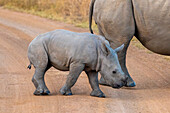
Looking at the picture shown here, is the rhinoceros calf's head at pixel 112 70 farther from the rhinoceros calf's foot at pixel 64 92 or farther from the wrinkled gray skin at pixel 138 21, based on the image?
the wrinkled gray skin at pixel 138 21

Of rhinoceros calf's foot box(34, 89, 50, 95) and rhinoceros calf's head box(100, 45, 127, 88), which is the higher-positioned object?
rhinoceros calf's head box(100, 45, 127, 88)

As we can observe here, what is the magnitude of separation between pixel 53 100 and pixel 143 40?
2304mm

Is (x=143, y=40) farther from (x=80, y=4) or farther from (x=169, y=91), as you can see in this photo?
(x=80, y=4)

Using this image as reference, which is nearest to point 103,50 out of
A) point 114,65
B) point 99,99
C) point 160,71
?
point 114,65

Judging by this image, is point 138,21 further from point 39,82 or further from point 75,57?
point 39,82

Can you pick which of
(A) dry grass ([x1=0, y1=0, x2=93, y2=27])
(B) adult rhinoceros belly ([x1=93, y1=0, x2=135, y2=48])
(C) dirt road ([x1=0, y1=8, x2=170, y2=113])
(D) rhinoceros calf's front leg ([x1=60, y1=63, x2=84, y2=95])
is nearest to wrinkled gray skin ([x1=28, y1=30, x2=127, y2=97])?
(D) rhinoceros calf's front leg ([x1=60, y1=63, x2=84, y2=95])

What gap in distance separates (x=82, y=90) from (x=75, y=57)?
1033mm

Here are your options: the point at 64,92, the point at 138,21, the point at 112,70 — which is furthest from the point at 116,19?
the point at 64,92

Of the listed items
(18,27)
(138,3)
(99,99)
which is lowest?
(18,27)

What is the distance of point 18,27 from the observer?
15.4 meters

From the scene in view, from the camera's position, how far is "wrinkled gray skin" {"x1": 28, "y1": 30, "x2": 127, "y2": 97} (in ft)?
22.6

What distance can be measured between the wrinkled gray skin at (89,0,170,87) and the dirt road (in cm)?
93

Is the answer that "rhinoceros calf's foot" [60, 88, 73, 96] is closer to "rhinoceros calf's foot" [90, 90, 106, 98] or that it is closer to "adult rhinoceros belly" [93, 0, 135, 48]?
"rhinoceros calf's foot" [90, 90, 106, 98]

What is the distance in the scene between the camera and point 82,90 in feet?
25.2
